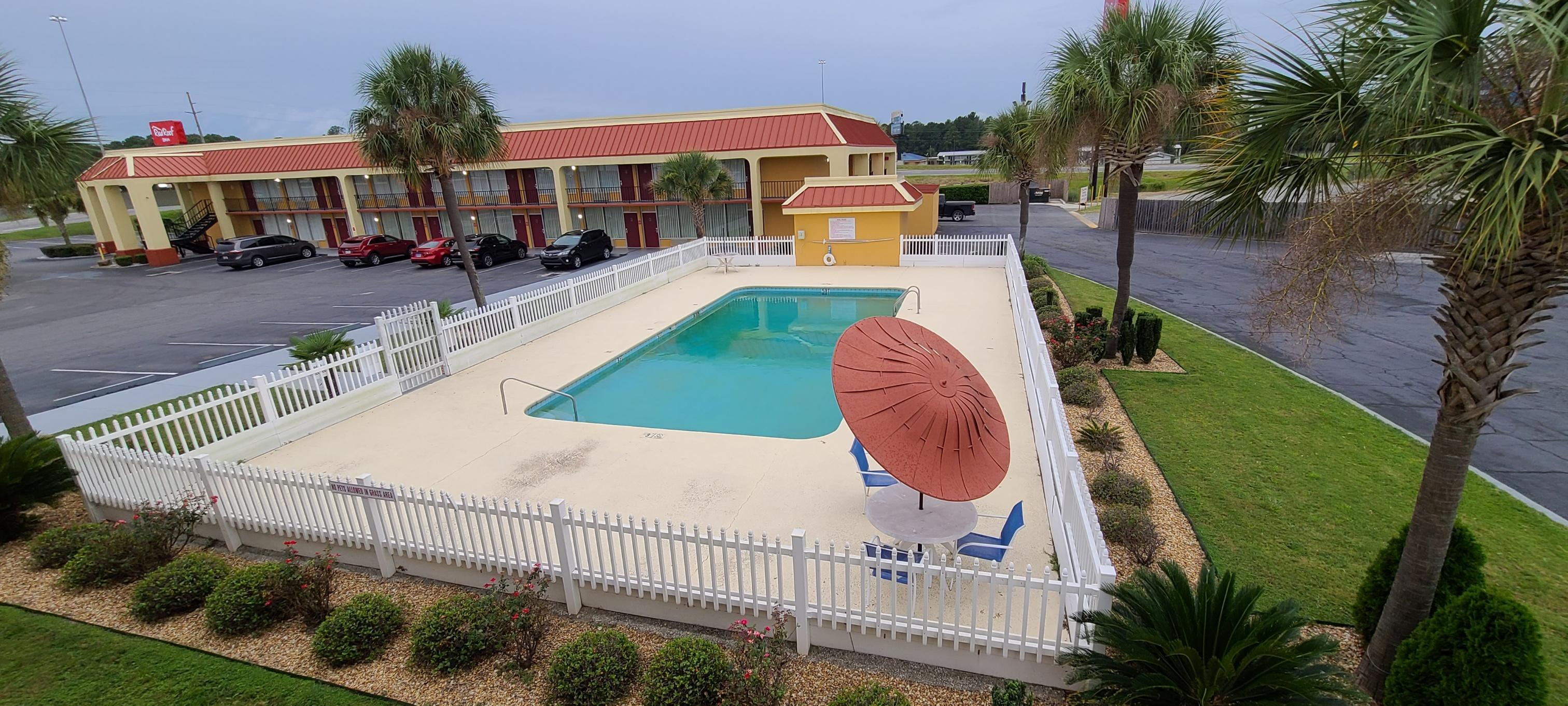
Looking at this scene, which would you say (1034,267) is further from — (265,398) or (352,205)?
(352,205)

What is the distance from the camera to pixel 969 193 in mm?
46031

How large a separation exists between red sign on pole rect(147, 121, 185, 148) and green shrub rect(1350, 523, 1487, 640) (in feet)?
180

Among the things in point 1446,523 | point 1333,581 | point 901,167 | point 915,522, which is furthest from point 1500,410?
point 901,167

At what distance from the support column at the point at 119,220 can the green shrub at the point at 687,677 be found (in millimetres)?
41762

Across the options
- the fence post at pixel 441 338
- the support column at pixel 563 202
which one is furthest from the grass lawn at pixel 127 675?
the support column at pixel 563 202

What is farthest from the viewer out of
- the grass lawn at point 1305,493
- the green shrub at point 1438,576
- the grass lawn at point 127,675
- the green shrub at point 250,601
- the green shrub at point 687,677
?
the grass lawn at point 1305,493

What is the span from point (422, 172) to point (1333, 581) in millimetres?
16904

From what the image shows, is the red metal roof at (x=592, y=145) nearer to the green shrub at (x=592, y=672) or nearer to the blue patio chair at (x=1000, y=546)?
the blue patio chair at (x=1000, y=546)

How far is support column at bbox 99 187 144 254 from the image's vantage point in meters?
31.2

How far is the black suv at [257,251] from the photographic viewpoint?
1131 inches

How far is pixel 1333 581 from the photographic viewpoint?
5973 millimetres

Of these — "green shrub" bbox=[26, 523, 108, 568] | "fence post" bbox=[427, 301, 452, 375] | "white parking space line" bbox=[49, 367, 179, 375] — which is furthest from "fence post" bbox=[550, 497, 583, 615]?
"white parking space line" bbox=[49, 367, 179, 375]

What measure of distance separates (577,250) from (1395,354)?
24605 millimetres

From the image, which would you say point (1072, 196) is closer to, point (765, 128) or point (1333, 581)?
point (765, 128)
